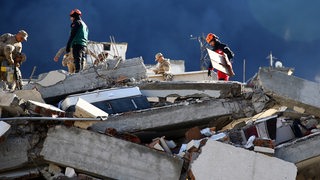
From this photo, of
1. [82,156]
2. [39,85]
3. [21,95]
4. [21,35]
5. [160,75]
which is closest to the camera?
[82,156]

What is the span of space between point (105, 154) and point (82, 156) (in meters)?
0.28

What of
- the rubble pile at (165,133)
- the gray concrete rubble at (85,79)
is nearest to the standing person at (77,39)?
the gray concrete rubble at (85,79)

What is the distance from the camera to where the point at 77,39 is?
11.8m

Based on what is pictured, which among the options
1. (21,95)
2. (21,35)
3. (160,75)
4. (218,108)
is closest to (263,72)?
(218,108)

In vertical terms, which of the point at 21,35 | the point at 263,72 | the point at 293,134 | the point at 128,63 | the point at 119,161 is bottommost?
the point at 119,161

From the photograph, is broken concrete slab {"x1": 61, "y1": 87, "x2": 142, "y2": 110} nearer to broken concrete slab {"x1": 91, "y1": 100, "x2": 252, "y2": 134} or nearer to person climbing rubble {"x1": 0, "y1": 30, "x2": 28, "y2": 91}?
broken concrete slab {"x1": 91, "y1": 100, "x2": 252, "y2": 134}

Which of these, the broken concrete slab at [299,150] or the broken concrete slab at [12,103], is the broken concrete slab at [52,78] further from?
the broken concrete slab at [299,150]

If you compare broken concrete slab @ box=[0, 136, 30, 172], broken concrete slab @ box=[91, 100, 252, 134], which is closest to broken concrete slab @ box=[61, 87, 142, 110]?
broken concrete slab @ box=[91, 100, 252, 134]

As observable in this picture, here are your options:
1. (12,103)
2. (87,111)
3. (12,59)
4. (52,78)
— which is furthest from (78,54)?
(12,103)

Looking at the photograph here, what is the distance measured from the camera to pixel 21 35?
11.6m

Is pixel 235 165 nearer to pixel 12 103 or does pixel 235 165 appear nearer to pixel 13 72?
pixel 12 103

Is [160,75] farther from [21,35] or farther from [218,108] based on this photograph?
[218,108]

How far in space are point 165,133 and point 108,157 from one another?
155 cm

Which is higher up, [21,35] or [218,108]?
[21,35]
